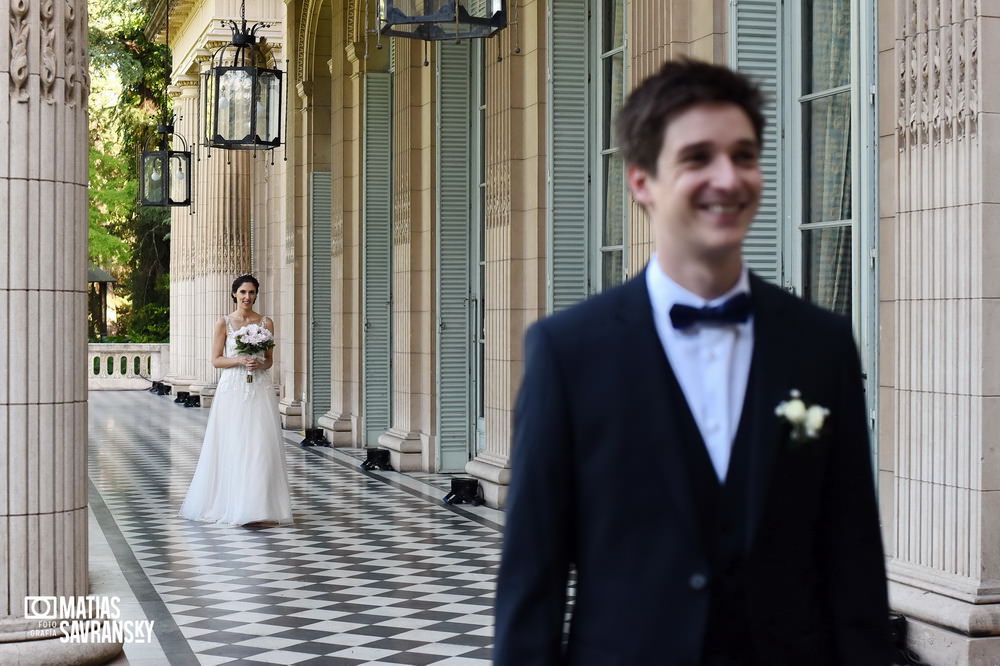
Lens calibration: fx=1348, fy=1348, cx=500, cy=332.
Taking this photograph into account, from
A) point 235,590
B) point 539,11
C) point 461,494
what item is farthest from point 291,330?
point 235,590

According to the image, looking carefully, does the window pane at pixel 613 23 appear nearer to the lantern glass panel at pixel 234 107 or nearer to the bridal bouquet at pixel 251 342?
the bridal bouquet at pixel 251 342

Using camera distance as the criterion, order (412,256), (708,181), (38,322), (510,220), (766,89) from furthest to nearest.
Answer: (412,256) → (510,220) → (766,89) → (38,322) → (708,181)

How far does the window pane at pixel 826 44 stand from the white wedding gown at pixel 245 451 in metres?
5.51

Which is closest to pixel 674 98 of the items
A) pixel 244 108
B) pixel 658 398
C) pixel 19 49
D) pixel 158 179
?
pixel 658 398

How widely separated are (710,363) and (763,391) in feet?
0.31

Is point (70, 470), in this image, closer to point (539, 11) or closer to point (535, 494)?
point (535, 494)

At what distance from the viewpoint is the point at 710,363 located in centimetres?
217

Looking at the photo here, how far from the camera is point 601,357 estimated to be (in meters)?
2.14

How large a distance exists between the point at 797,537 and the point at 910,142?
15.1ft

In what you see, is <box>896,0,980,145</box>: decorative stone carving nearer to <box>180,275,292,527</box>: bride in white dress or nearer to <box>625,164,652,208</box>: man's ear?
<box>625,164,652,208</box>: man's ear

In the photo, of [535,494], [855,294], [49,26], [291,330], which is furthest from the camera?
[291,330]

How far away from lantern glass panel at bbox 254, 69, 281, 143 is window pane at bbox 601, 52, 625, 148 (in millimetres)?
4165

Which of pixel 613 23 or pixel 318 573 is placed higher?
pixel 613 23

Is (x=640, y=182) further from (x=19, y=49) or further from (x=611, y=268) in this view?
(x=611, y=268)
